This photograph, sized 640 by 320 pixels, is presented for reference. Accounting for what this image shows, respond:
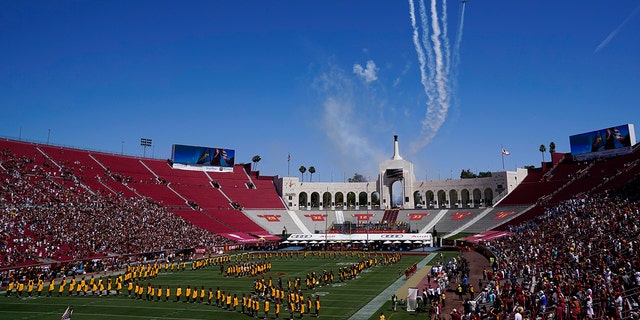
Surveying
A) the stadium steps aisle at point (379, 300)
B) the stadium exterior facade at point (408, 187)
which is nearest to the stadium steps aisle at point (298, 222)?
the stadium exterior facade at point (408, 187)

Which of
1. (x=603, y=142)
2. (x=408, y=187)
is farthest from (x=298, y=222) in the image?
(x=603, y=142)

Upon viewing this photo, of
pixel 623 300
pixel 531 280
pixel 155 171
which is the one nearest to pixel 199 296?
pixel 531 280

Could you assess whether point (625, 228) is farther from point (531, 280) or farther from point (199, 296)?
point (199, 296)

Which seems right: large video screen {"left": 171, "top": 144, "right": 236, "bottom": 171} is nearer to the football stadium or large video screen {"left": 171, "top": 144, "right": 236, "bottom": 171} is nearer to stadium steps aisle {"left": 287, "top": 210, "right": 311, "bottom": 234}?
the football stadium

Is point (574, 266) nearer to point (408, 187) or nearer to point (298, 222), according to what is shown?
point (298, 222)

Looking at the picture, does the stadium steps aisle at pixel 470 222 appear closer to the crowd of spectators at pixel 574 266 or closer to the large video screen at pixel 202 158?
the crowd of spectators at pixel 574 266

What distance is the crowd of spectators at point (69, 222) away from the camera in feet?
139

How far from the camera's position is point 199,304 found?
2755 centimetres

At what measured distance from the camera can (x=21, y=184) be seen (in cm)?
5112

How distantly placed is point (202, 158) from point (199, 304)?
65.0 m

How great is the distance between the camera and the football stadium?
2459 cm

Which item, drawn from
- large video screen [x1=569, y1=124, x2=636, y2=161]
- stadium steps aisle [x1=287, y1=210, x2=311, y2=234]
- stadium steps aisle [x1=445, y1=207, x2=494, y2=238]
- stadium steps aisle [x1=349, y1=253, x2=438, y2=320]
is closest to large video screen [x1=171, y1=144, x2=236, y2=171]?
stadium steps aisle [x1=287, y1=210, x2=311, y2=234]

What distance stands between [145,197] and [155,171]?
15.3 meters

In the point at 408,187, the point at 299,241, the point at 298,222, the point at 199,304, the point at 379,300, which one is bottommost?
the point at 199,304
